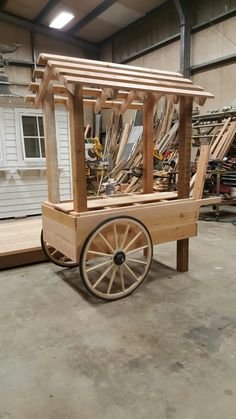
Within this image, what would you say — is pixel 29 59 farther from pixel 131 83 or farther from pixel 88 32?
pixel 131 83

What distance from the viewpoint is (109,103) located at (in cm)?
312

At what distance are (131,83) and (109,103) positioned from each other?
3.01 ft

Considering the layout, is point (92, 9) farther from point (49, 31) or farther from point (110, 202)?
point (110, 202)

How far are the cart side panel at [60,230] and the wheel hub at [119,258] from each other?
1.14 feet

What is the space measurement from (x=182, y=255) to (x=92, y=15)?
7.86 meters

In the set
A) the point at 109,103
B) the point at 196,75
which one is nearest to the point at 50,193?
the point at 109,103

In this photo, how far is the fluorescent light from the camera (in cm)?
825

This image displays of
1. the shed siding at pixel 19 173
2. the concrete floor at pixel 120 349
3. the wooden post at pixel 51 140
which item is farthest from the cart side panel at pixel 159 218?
the shed siding at pixel 19 173

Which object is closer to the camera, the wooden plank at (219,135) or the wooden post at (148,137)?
the wooden post at (148,137)

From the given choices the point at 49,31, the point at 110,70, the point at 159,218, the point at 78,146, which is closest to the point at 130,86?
the point at 110,70

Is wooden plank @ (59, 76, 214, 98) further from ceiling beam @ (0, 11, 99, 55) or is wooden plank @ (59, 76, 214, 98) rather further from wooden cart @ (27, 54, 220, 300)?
ceiling beam @ (0, 11, 99, 55)

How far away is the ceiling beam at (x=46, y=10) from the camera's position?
7.52m

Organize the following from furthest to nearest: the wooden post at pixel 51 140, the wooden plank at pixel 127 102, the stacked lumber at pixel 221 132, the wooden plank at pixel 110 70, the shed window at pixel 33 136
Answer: the stacked lumber at pixel 221 132 < the shed window at pixel 33 136 < the wooden plank at pixel 127 102 < the wooden post at pixel 51 140 < the wooden plank at pixel 110 70

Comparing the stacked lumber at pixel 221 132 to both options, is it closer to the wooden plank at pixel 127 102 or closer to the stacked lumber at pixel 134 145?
the stacked lumber at pixel 134 145
